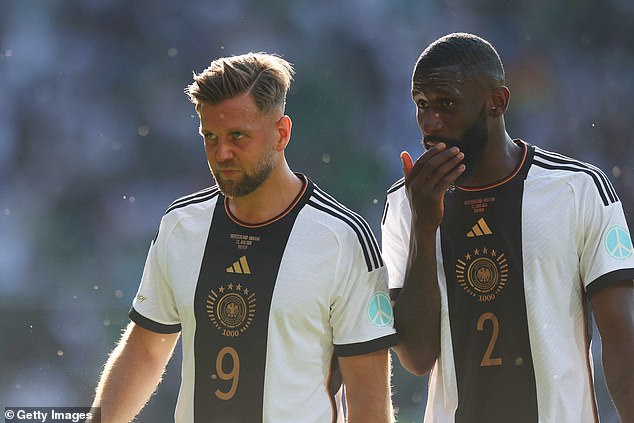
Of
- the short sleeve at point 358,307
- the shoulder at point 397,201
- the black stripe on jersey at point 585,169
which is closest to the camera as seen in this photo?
the short sleeve at point 358,307

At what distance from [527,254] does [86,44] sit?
693 cm

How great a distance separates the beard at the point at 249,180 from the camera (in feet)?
10.5

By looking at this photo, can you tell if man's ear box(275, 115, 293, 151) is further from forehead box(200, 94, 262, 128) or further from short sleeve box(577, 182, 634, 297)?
short sleeve box(577, 182, 634, 297)

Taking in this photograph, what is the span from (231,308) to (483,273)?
819 mm

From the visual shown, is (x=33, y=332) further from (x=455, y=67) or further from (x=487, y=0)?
(x=455, y=67)

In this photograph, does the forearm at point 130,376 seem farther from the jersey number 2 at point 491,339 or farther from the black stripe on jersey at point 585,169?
the black stripe on jersey at point 585,169

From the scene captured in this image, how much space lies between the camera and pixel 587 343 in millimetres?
3225

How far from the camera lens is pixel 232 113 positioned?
321 cm

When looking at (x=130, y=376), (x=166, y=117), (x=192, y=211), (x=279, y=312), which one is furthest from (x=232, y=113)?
(x=166, y=117)

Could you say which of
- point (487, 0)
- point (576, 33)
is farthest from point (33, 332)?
point (576, 33)

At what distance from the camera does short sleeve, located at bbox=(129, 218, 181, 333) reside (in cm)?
343

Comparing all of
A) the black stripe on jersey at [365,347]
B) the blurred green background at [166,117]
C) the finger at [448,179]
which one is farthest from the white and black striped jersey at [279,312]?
the blurred green background at [166,117]

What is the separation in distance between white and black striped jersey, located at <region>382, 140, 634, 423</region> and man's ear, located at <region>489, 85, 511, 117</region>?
206 mm

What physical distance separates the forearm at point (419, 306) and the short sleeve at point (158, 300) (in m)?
0.78
